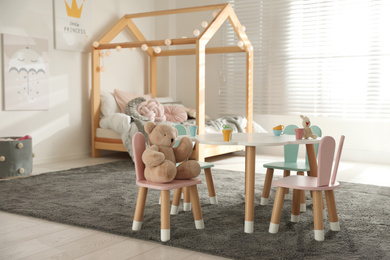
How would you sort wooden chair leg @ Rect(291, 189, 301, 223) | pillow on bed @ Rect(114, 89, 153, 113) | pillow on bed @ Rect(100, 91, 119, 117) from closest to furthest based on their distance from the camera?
1. wooden chair leg @ Rect(291, 189, 301, 223)
2. pillow on bed @ Rect(100, 91, 119, 117)
3. pillow on bed @ Rect(114, 89, 153, 113)

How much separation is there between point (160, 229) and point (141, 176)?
0.29 metres

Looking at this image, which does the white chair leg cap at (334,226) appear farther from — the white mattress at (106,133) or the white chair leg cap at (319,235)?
the white mattress at (106,133)

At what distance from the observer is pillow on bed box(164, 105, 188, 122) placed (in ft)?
17.2

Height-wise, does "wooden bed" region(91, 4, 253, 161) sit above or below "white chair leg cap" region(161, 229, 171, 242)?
above

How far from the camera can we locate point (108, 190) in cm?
330

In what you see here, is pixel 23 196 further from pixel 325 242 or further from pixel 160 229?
pixel 325 242

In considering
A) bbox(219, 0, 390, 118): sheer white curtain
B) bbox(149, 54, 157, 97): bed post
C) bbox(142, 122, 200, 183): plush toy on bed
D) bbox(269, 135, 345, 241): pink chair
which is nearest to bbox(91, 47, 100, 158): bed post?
bbox(149, 54, 157, 97): bed post

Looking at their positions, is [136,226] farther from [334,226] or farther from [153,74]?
[153,74]

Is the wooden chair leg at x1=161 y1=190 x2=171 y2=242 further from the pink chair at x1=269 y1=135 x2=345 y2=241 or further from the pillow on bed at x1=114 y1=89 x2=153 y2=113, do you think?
the pillow on bed at x1=114 y1=89 x2=153 y2=113

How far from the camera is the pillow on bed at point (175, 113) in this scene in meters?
5.25

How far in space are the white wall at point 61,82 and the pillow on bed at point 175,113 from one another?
28.6 inches

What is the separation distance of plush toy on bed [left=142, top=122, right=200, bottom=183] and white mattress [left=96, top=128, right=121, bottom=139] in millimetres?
2585

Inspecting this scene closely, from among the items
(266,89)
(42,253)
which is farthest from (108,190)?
(266,89)

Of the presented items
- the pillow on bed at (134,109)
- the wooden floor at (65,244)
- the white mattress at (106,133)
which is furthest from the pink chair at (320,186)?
the white mattress at (106,133)
